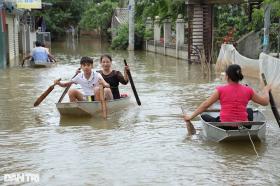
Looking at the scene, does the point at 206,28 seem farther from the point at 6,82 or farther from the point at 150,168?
the point at 150,168

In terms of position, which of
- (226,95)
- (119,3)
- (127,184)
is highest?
(119,3)

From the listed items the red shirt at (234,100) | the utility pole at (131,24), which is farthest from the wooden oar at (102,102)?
the utility pole at (131,24)

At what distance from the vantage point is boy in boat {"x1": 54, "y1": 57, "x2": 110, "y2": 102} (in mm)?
11516

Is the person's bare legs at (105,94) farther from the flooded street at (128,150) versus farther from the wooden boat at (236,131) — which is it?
the wooden boat at (236,131)

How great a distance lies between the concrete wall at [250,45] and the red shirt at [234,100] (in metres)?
16.5

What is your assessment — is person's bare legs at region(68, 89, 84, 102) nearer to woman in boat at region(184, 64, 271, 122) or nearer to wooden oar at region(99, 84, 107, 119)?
wooden oar at region(99, 84, 107, 119)

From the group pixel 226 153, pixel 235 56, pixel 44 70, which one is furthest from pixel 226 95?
pixel 44 70

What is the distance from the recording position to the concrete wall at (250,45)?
24906 millimetres

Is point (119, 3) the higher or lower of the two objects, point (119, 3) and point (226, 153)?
the higher

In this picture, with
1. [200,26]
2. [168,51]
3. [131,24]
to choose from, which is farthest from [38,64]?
[131,24]

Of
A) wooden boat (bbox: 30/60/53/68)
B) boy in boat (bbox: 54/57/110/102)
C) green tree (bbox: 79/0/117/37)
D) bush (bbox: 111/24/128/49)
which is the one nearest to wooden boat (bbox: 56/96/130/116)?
boy in boat (bbox: 54/57/110/102)

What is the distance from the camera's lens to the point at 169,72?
23469 mm

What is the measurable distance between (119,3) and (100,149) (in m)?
56.2

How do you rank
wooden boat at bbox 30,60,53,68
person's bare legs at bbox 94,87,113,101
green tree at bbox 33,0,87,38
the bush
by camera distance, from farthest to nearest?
1. green tree at bbox 33,0,87,38
2. the bush
3. wooden boat at bbox 30,60,53,68
4. person's bare legs at bbox 94,87,113,101
